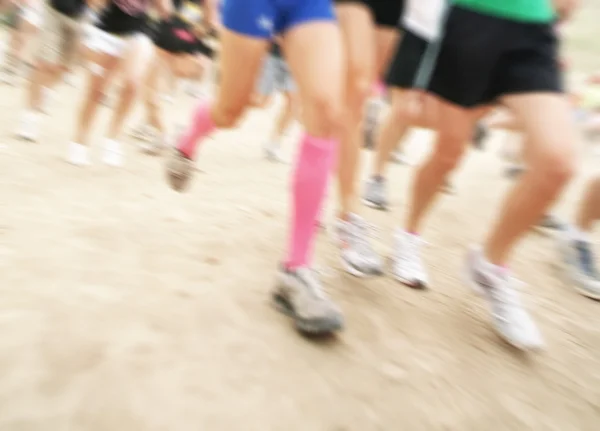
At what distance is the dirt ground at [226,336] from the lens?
3.44ft

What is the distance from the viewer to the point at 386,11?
1759 mm

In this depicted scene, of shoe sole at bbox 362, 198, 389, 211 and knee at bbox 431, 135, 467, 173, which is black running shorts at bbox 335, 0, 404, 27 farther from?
shoe sole at bbox 362, 198, 389, 211

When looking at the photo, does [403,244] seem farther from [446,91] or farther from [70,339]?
[70,339]

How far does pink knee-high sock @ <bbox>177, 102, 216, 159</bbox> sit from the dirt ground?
1.02 feet

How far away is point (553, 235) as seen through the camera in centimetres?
255

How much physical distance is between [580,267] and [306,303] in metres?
1.29

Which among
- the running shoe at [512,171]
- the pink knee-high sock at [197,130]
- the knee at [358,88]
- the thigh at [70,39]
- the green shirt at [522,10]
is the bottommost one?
the pink knee-high sock at [197,130]

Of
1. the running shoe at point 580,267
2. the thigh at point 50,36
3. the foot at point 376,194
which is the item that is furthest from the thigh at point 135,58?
the running shoe at point 580,267

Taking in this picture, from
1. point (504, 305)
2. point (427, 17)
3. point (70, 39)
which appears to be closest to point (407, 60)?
point (427, 17)

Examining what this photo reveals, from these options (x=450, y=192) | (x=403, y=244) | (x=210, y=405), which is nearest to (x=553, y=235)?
(x=450, y=192)

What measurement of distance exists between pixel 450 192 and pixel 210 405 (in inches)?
96.6

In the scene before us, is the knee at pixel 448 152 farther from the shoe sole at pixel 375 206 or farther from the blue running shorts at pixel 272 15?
the shoe sole at pixel 375 206

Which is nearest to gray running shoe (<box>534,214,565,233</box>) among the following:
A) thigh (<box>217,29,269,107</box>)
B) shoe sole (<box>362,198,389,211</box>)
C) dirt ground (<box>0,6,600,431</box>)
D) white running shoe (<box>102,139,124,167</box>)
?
dirt ground (<box>0,6,600,431</box>)

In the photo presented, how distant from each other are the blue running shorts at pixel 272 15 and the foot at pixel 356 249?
0.70 meters
